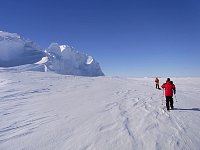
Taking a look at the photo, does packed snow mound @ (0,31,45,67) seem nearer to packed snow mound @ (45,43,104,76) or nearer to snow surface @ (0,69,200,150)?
packed snow mound @ (45,43,104,76)

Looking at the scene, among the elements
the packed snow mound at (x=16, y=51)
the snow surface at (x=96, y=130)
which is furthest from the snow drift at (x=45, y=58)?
the snow surface at (x=96, y=130)

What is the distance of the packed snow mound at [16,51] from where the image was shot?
136 meters

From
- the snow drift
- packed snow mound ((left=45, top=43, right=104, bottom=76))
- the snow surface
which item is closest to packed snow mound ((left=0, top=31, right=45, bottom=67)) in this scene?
the snow drift

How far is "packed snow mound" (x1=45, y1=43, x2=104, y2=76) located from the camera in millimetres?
142250

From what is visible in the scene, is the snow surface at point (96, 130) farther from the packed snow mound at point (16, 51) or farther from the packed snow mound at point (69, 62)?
the packed snow mound at point (16, 51)

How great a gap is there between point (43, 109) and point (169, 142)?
5.70m

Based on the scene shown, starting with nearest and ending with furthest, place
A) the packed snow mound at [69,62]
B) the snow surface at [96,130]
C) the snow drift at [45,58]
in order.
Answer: the snow surface at [96,130]
the snow drift at [45,58]
the packed snow mound at [69,62]

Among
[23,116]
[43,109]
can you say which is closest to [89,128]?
[23,116]

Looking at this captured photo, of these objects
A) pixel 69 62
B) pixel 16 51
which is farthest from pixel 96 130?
pixel 16 51

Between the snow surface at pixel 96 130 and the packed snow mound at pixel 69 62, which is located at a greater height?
the packed snow mound at pixel 69 62

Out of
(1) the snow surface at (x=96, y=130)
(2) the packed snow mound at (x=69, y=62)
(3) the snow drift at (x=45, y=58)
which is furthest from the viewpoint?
(2) the packed snow mound at (x=69, y=62)

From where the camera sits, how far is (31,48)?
521ft

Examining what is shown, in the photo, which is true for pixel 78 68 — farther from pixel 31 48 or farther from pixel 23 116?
pixel 23 116

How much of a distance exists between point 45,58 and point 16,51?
21640 mm
